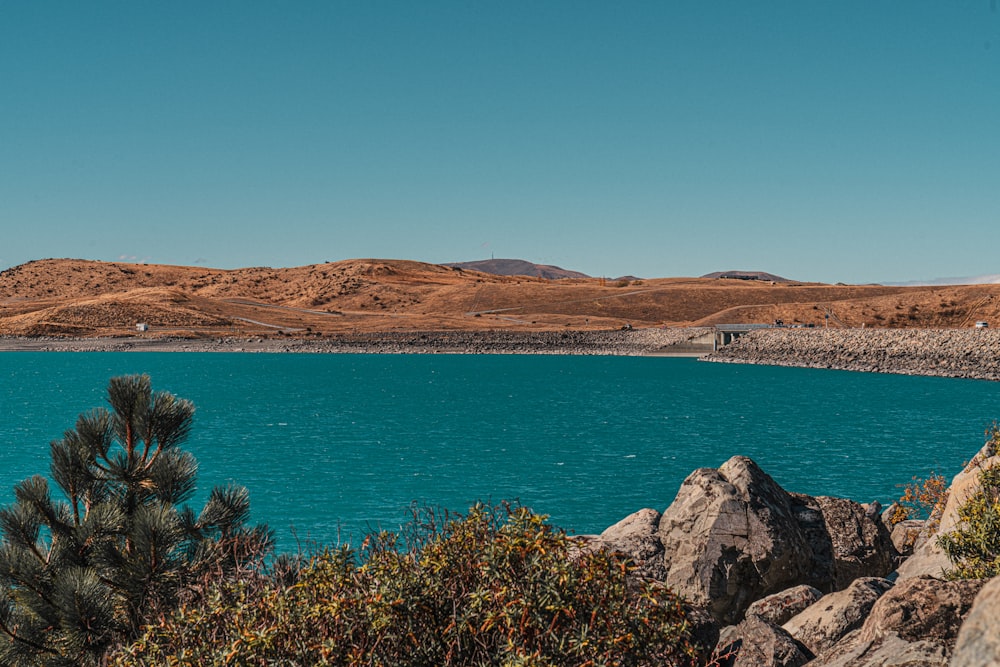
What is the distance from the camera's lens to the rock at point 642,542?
14.4 metres

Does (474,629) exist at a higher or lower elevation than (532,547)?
lower

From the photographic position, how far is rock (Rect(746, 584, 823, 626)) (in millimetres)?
11281

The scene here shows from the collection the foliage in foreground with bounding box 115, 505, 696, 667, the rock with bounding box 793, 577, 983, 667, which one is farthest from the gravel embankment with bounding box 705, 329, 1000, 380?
the foliage in foreground with bounding box 115, 505, 696, 667

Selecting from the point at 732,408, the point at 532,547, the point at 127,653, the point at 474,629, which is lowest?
the point at 732,408

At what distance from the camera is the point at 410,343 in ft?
540

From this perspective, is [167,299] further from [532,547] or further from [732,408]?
[532,547]

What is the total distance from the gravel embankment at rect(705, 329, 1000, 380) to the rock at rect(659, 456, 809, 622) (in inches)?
3621

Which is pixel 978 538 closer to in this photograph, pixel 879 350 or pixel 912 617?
pixel 912 617

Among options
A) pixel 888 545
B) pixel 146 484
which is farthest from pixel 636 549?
pixel 146 484

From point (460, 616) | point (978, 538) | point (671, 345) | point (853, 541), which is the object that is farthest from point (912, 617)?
point (671, 345)

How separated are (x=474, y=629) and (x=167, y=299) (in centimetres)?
20355

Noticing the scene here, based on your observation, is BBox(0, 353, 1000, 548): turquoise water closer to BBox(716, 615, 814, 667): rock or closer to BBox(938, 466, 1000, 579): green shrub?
BBox(716, 615, 814, 667): rock

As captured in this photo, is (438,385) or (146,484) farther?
(438,385)

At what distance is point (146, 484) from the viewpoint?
10586mm
